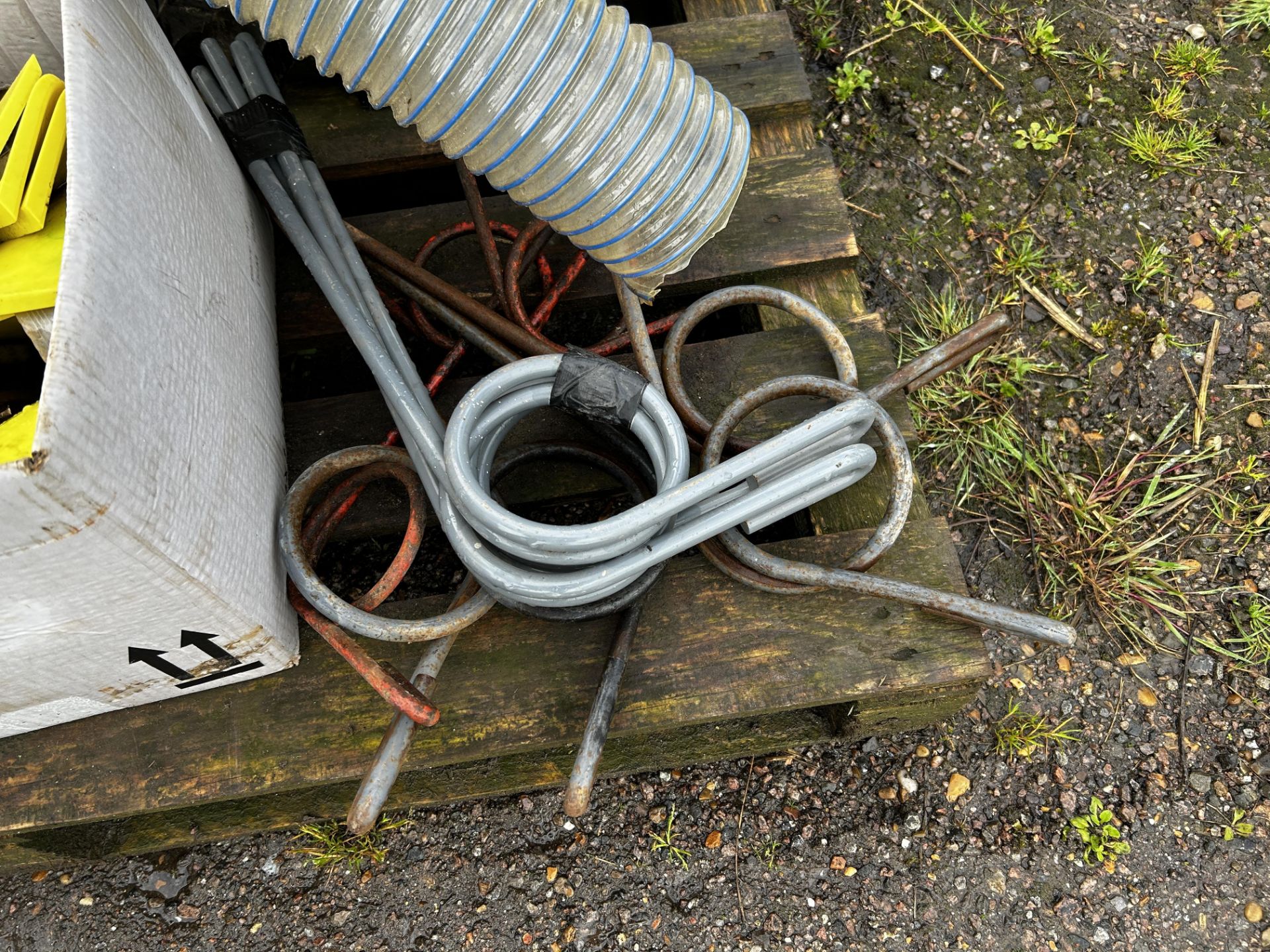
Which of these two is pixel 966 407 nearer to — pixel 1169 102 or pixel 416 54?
pixel 1169 102

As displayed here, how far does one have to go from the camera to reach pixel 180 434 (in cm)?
102

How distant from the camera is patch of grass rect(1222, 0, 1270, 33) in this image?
221 centimetres

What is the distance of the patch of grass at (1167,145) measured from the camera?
2121mm

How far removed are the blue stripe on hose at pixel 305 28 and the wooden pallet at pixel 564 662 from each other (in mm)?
525

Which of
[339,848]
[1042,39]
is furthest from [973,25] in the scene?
[339,848]

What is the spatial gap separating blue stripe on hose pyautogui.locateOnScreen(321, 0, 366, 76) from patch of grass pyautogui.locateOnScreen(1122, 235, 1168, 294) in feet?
5.86

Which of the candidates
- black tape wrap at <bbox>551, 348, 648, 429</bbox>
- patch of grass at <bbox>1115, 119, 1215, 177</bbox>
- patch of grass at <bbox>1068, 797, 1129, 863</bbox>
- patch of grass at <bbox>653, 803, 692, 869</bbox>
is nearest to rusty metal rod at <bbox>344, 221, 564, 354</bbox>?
black tape wrap at <bbox>551, 348, 648, 429</bbox>

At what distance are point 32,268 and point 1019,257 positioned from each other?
1.94 m

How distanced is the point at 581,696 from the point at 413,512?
0.38 meters

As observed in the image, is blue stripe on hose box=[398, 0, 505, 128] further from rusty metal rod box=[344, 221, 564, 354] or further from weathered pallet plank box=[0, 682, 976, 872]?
weathered pallet plank box=[0, 682, 976, 872]

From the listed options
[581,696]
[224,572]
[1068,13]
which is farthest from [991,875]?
[1068,13]

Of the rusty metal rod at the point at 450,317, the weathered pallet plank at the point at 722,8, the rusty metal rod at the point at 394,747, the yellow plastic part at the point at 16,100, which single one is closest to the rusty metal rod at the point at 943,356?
the rusty metal rod at the point at 450,317

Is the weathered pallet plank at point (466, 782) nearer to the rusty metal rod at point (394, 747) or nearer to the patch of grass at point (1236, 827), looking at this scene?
the rusty metal rod at point (394, 747)

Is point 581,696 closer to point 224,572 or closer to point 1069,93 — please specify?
point 224,572
